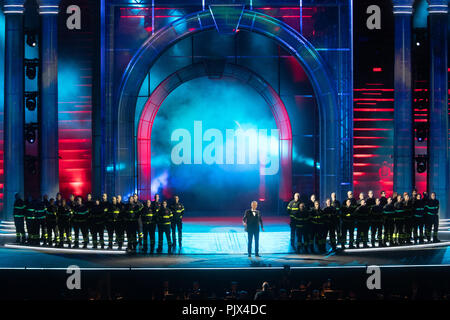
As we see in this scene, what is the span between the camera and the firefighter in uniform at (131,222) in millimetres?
14078

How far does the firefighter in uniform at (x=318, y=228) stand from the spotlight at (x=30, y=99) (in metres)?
10.9

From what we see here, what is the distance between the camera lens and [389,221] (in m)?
14.7

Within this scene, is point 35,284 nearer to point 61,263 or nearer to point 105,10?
point 61,263

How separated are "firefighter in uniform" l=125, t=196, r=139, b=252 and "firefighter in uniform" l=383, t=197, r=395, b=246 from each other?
24.8 ft

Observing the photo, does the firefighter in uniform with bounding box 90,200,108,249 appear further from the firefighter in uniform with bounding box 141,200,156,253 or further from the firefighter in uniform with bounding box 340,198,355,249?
the firefighter in uniform with bounding box 340,198,355,249

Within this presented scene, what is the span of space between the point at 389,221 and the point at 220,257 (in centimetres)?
541

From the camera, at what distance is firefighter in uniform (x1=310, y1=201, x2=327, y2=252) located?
45.7 feet

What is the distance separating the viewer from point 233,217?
71.4ft

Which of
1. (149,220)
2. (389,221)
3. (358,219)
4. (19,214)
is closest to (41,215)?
(19,214)

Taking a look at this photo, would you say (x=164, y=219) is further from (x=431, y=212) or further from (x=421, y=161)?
(x=421, y=161)

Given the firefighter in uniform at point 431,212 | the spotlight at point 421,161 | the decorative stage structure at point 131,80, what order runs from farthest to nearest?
the spotlight at point 421,161 → the decorative stage structure at point 131,80 → the firefighter in uniform at point 431,212

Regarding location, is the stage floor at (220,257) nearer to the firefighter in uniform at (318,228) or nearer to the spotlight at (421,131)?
the firefighter in uniform at (318,228)

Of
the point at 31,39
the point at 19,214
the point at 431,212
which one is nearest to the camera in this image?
the point at 431,212

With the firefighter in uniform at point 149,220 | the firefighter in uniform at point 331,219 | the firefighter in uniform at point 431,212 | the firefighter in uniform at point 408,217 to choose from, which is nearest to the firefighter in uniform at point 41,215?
the firefighter in uniform at point 149,220
